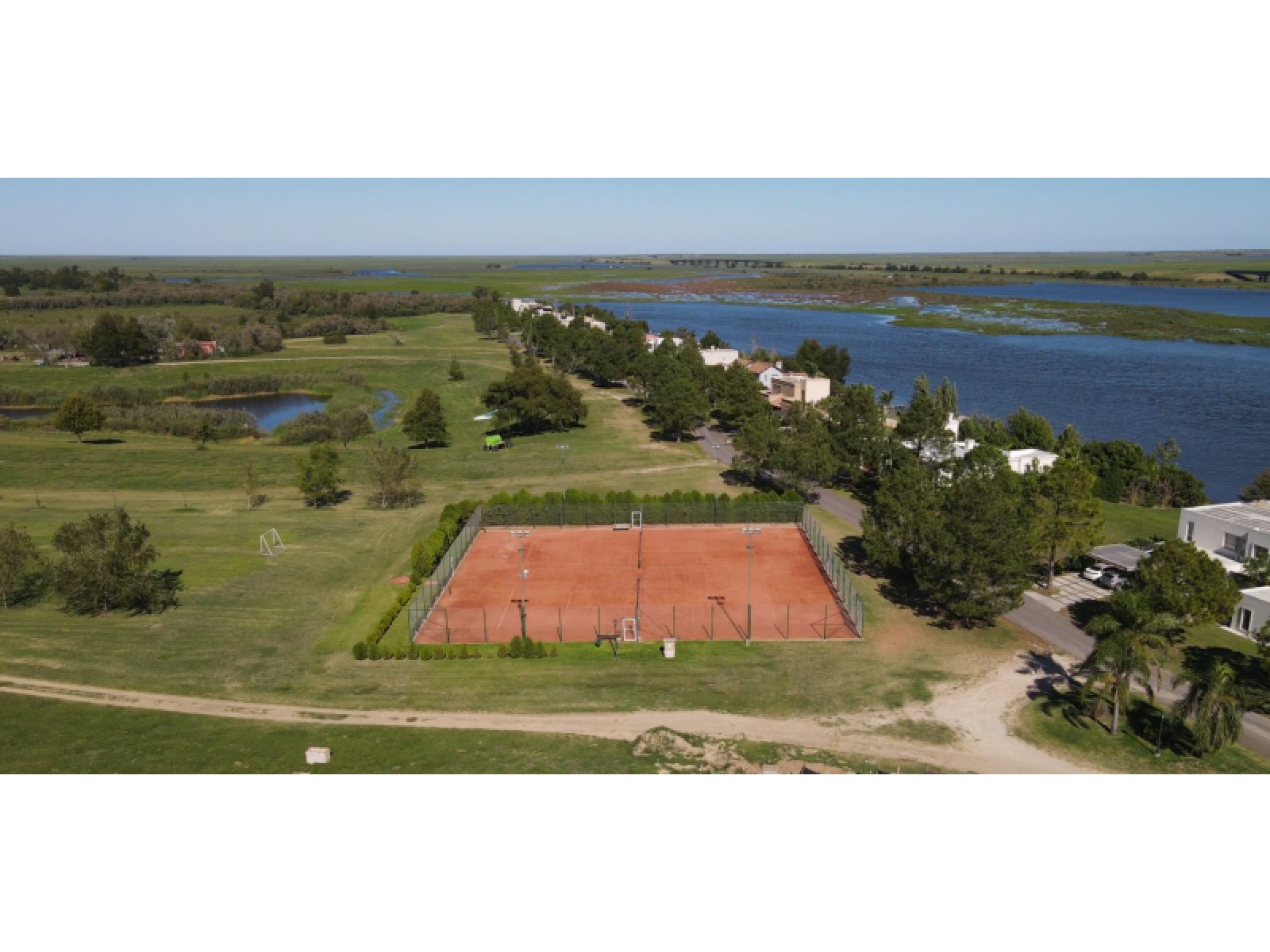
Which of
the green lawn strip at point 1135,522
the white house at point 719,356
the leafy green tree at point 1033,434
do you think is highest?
the white house at point 719,356

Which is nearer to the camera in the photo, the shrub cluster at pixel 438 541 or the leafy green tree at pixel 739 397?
the shrub cluster at pixel 438 541

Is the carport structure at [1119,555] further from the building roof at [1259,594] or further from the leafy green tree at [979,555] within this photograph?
the leafy green tree at [979,555]

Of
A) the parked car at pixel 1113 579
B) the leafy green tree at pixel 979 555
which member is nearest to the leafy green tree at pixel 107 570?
the leafy green tree at pixel 979 555

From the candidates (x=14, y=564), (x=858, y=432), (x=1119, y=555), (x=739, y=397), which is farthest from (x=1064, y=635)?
(x=14, y=564)

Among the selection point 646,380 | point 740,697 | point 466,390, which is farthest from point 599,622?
point 466,390

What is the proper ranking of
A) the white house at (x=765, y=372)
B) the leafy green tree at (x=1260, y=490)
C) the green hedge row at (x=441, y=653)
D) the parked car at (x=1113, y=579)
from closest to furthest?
the green hedge row at (x=441, y=653) → the parked car at (x=1113, y=579) → the leafy green tree at (x=1260, y=490) → the white house at (x=765, y=372)

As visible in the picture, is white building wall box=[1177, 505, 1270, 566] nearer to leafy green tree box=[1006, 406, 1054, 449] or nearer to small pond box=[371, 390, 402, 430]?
leafy green tree box=[1006, 406, 1054, 449]

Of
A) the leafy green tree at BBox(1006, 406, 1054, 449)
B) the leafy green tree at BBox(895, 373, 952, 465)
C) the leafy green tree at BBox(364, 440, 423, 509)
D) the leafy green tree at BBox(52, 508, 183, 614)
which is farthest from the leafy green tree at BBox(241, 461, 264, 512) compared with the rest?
the leafy green tree at BBox(1006, 406, 1054, 449)
